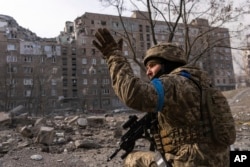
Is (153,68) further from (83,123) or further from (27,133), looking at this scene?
(83,123)

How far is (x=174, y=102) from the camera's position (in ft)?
6.51

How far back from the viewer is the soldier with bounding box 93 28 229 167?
74.2 inches

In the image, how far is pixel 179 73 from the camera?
2.10 m

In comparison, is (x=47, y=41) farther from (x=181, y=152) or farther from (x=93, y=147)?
(x=181, y=152)

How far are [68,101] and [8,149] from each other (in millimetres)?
52275

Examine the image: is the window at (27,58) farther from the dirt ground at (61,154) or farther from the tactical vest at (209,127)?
the tactical vest at (209,127)

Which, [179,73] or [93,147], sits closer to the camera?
[179,73]

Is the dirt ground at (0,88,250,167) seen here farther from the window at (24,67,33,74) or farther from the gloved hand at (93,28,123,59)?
the window at (24,67,33,74)

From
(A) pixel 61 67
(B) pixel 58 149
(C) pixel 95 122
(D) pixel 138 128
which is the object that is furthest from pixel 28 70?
(D) pixel 138 128

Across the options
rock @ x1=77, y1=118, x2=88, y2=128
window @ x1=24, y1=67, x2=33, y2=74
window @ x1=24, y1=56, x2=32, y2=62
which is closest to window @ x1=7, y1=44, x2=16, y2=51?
window @ x1=24, y1=56, x2=32, y2=62

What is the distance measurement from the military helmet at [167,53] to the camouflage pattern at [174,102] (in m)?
0.11

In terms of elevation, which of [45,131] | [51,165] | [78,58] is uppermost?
[78,58]

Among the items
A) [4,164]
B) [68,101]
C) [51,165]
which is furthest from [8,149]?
[68,101]

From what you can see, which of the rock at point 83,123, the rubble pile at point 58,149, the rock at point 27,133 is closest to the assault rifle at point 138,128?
the rubble pile at point 58,149
